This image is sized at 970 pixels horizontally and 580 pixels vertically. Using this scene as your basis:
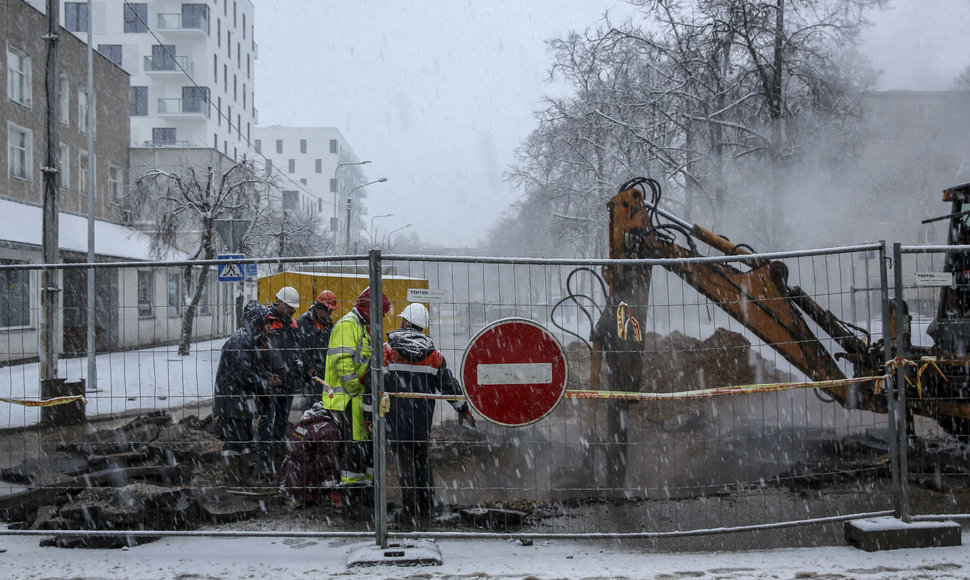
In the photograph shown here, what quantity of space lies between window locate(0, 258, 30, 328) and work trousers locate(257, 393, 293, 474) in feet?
6.69

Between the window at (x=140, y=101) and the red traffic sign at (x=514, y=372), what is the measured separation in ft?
162

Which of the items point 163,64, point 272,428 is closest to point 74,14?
point 163,64

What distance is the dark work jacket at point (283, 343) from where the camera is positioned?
22.6ft

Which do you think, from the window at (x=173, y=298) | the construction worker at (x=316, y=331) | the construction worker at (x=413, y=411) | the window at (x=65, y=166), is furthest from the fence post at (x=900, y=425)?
the window at (x=65, y=166)

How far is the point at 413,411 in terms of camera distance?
5090mm

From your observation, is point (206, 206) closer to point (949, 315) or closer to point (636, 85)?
point (636, 85)

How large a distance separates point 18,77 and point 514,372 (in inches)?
877

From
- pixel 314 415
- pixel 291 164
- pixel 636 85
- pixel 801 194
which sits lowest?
pixel 314 415

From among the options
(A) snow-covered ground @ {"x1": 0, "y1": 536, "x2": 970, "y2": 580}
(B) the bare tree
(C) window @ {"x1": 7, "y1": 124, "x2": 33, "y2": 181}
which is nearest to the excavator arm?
(A) snow-covered ground @ {"x1": 0, "y1": 536, "x2": 970, "y2": 580}

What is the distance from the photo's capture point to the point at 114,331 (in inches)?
193

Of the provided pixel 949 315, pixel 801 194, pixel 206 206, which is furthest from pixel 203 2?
pixel 949 315

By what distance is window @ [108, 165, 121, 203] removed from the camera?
27344 millimetres

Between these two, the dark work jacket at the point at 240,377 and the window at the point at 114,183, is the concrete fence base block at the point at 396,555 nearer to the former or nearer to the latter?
the dark work jacket at the point at 240,377

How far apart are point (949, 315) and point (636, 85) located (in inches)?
553
